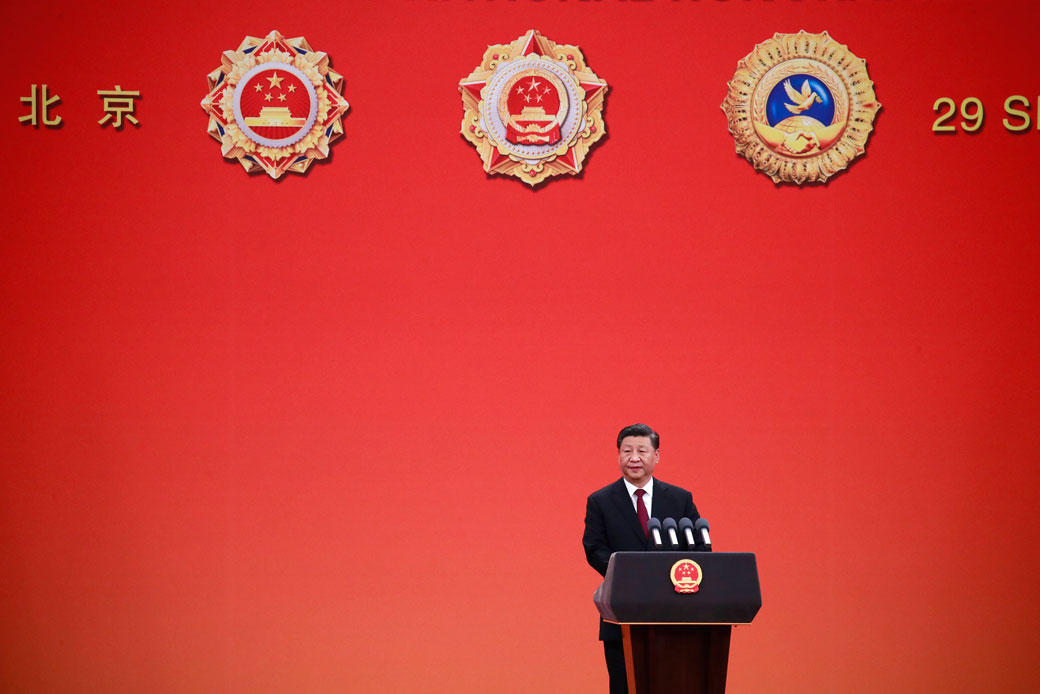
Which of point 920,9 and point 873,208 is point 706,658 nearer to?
point 873,208

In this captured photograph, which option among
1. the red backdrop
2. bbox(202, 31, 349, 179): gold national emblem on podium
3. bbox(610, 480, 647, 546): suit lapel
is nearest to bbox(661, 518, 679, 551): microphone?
bbox(610, 480, 647, 546): suit lapel

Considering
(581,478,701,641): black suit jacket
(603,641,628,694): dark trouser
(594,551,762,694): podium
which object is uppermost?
(581,478,701,641): black suit jacket

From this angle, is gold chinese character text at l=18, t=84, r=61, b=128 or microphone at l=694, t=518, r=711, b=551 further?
gold chinese character text at l=18, t=84, r=61, b=128

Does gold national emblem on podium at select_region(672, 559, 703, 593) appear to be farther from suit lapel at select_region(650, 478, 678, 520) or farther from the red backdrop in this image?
the red backdrop

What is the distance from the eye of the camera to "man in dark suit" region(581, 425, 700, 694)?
3.30 m

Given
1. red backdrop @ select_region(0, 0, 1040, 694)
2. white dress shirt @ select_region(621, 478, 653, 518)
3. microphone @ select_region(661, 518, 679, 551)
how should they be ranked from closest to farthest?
microphone @ select_region(661, 518, 679, 551), white dress shirt @ select_region(621, 478, 653, 518), red backdrop @ select_region(0, 0, 1040, 694)

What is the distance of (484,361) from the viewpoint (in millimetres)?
4285

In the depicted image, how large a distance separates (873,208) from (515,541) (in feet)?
6.06

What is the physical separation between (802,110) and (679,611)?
2368 millimetres

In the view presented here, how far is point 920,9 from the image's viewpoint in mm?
4316

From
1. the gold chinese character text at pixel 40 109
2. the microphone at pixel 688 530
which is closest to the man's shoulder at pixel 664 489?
the microphone at pixel 688 530

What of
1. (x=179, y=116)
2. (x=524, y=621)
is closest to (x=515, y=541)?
(x=524, y=621)

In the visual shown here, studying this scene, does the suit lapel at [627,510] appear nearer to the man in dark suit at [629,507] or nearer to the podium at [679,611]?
the man in dark suit at [629,507]

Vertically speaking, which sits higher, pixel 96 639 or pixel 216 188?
pixel 216 188
